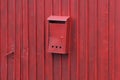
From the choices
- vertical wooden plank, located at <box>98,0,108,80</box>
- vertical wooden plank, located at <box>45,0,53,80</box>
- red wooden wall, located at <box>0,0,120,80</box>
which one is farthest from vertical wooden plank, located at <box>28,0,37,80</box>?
vertical wooden plank, located at <box>98,0,108,80</box>

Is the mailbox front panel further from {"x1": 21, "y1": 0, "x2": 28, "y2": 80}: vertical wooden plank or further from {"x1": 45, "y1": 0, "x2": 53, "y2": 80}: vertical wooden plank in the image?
{"x1": 21, "y1": 0, "x2": 28, "y2": 80}: vertical wooden plank

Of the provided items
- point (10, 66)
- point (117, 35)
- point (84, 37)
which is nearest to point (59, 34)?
point (84, 37)

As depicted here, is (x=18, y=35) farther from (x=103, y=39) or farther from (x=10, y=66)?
(x=103, y=39)

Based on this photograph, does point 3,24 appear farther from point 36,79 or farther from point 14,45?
point 36,79

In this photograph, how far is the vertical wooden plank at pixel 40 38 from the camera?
2535 millimetres

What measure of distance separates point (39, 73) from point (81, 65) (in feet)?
1.26

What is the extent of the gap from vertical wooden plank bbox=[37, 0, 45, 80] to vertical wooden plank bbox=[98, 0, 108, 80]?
0.48 m

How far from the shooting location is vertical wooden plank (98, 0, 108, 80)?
7.59ft

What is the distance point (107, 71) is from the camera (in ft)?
7.63

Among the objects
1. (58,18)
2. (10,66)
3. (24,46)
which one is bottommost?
(10,66)

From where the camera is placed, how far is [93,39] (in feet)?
7.75

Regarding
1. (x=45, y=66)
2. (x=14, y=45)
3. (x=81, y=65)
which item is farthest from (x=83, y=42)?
(x=14, y=45)

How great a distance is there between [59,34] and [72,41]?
12 cm

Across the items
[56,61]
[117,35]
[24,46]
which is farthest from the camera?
[24,46]
